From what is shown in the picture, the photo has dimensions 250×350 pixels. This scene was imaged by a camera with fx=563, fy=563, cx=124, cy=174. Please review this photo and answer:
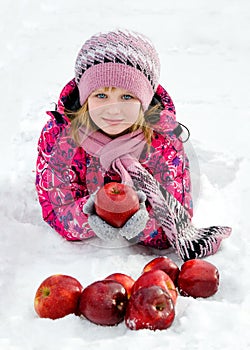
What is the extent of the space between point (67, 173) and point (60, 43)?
3.61 meters

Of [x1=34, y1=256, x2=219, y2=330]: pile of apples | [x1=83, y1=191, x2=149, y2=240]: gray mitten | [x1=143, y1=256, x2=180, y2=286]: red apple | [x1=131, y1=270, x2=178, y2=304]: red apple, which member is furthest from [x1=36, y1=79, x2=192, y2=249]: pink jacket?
[x1=131, y1=270, x2=178, y2=304]: red apple

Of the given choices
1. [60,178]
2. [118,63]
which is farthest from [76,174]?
[118,63]

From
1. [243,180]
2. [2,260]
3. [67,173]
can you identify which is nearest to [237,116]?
[243,180]

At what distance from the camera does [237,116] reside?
4.68 metres

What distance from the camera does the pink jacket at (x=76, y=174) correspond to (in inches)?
119

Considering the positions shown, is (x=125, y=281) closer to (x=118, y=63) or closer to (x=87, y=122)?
(x=87, y=122)

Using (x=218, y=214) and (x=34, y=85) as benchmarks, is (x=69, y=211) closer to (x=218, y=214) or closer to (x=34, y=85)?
(x=218, y=214)

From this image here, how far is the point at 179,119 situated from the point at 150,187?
170 cm

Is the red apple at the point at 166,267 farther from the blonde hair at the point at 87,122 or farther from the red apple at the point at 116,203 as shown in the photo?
the blonde hair at the point at 87,122

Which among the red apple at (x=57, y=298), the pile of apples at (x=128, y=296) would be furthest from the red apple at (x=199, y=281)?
the red apple at (x=57, y=298)

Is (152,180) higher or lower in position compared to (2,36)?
higher

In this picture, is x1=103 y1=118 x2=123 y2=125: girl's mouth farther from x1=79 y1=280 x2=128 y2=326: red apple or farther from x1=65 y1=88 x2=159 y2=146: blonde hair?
x1=79 y1=280 x2=128 y2=326: red apple

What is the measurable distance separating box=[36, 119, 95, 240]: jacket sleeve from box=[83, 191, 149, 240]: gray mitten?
26 cm

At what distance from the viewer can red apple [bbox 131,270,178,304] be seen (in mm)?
2291
